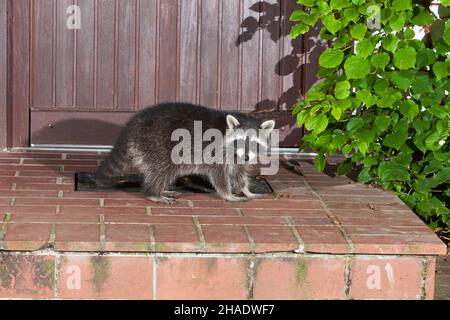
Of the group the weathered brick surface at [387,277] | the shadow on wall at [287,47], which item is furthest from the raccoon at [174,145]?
the shadow on wall at [287,47]

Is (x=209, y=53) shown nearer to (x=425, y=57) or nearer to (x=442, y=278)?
(x=425, y=57)

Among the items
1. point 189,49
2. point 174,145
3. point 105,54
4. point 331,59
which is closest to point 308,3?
point 331,59

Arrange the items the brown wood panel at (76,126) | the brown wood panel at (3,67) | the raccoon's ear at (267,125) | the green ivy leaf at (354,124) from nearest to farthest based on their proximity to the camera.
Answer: the raccoon's ear at (267,125) < the green ivy leaf at (354,124) < the brown wood panel at (3,67) < the brown wood panel at (76,126)

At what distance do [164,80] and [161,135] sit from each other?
4.37 feet

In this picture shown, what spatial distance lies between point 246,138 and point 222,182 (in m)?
0.32

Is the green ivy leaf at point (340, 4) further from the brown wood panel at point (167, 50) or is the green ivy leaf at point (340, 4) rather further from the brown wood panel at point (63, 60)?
the brown wood panel at point (63, 60)

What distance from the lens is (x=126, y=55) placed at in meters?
6.92

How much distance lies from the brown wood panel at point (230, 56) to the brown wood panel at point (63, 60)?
44.3 inches

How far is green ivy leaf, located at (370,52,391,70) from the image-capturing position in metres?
5.58

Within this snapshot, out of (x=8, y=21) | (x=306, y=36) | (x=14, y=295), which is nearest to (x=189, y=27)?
(x=306, y=36)

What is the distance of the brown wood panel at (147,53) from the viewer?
6.87m

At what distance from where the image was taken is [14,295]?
15.2 feet

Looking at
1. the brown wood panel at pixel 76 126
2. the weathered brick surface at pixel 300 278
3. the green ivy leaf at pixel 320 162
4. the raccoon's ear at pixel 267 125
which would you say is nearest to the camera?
the weathered brick surface at pixel 300 278

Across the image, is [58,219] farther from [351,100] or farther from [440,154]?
[440,154]
